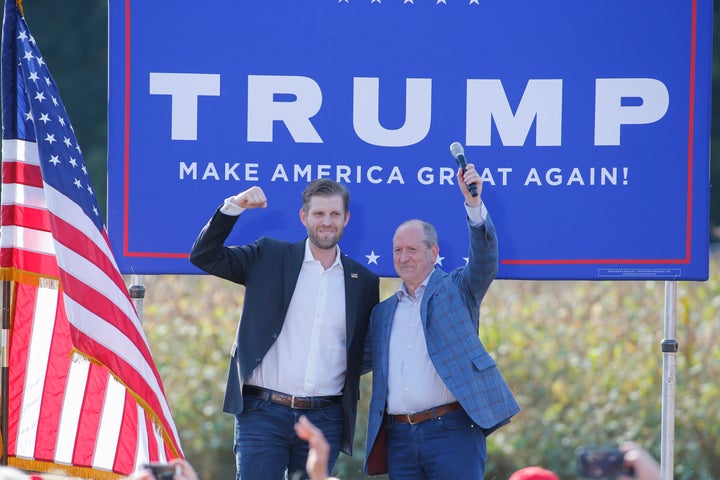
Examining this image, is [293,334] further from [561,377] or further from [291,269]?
[561,377]

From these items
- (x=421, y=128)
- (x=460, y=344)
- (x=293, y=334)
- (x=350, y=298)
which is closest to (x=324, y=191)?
(x=350, y=298)

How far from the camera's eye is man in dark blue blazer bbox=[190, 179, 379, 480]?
512 cm

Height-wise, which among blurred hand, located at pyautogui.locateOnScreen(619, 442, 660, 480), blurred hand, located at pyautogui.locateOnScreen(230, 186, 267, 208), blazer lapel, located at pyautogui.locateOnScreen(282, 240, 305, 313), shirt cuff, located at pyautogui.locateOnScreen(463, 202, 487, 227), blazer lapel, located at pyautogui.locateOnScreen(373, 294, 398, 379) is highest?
blurred hand, located at pyautogui.locateOnScreen(230, 186, 267, 208)

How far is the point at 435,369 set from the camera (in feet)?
16.7

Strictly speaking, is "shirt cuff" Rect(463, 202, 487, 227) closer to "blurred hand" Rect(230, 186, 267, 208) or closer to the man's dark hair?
the man's dark hair

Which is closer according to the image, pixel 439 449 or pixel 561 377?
pixel 439 449

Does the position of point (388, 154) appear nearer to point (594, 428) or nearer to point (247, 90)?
point (247, 90)

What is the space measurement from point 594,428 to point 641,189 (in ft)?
8.01

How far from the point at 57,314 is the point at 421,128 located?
1994 mm

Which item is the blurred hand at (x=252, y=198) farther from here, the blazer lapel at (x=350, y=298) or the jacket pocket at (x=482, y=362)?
the jacket pocket at (x=482, y=362)

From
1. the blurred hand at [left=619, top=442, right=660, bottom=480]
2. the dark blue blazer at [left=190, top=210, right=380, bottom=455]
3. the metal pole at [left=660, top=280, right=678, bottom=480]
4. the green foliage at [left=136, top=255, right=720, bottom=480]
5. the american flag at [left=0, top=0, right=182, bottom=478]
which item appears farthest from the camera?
the green foliage at [left=136, top=255, right=720, bottom=480]

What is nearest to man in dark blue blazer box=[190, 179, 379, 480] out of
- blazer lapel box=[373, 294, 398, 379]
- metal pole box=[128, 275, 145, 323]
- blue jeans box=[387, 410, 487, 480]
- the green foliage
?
blazer lapel box=[373, 294, 398, 379]

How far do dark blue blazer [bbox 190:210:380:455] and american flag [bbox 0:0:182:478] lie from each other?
1.77 ft

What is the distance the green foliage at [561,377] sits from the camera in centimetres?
798
